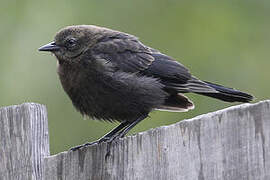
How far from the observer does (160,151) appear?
3102 millimetres

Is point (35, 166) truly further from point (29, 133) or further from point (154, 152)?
point (154, 152)

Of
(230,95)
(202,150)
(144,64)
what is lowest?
(202,150)

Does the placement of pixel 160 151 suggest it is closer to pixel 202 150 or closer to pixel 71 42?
pixel 202 150

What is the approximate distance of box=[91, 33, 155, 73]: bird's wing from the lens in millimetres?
5043

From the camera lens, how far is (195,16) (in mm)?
7379

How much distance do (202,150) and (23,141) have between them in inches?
44.4

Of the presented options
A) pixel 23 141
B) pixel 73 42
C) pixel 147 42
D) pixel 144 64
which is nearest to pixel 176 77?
pixel 144 64

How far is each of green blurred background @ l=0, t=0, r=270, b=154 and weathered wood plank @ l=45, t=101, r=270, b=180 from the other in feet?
12.0

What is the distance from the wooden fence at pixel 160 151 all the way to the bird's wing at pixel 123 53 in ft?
5.08

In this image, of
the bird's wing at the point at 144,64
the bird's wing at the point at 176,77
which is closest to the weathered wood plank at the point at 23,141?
the bird's wing at the point at 144,64

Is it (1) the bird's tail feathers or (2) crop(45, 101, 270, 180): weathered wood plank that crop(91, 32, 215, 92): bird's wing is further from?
(2) crop(45, 101, 270, 180): weathered wood plank

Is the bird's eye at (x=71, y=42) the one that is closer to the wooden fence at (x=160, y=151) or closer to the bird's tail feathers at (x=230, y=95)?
the bird's tail feathers at (x=230, y=95)

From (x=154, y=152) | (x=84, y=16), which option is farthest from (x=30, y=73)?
(x=154, y=152)

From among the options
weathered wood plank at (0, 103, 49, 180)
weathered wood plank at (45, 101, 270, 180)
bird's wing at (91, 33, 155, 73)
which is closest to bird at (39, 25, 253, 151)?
bird's wing at (91, 33, 155, 73)
